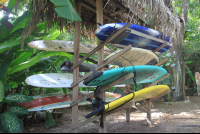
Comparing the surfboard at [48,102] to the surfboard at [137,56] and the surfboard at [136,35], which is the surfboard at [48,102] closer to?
the surfboard at [137,56]

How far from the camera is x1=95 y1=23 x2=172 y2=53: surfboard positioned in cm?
251

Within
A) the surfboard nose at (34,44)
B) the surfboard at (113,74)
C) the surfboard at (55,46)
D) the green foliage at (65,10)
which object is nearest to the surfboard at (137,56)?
the surfboard at (113,74)

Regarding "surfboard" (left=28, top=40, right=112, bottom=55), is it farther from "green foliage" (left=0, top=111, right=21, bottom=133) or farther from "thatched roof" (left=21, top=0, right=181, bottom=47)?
"green foliage" (left=0, top=111, right=21, bottom=133)

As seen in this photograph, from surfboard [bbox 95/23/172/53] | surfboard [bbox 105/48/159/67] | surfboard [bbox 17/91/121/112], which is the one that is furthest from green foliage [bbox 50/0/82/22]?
surfboard [bbox 17/91/121/112]

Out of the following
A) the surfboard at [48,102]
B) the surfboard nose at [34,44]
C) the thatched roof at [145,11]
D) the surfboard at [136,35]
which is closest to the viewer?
the surfboard at [136,35]

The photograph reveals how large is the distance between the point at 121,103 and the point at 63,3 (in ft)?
5.27

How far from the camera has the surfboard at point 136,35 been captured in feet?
8.23

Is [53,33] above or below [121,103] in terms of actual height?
above

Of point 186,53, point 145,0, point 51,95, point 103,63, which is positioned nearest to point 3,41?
point 51,95

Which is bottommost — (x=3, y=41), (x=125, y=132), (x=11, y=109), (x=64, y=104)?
(x=125, y=132)

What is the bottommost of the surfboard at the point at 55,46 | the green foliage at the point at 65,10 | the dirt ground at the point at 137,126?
the dirt ground at the point at 137,126

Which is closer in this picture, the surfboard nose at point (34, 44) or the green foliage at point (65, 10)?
the green foliage at point (65, 10)

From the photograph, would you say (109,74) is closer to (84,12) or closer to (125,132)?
(125,132)

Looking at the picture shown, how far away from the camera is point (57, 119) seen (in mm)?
4109
